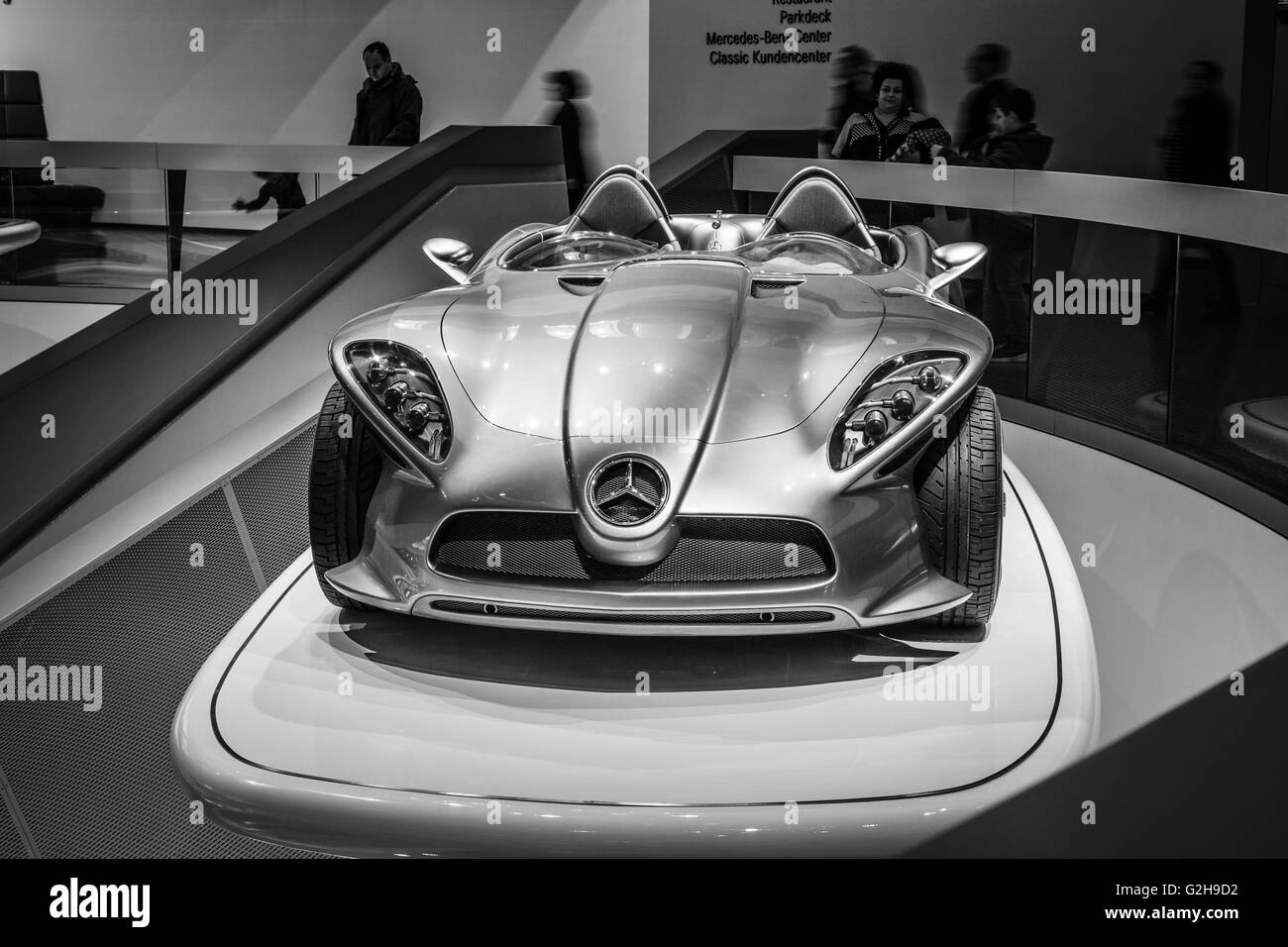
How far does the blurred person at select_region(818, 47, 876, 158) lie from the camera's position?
6.30 metres

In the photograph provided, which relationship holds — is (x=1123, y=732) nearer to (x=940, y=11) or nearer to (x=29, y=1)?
(x=940, y=11)

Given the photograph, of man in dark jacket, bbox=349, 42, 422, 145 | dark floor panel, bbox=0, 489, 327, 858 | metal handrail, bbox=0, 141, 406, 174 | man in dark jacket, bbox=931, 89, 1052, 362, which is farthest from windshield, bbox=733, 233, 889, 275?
man in dark jacket, bbox=349, 42, 422, 145

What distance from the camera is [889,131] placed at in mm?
5496

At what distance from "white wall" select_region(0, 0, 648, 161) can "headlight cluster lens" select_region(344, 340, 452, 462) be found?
22.0 feet

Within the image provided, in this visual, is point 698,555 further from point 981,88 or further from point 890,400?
point 981,88

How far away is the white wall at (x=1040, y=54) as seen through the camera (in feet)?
23.6

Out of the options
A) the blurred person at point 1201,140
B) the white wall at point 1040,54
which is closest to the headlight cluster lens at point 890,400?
the blurred person at point 1201,140

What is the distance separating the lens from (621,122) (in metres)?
8.41

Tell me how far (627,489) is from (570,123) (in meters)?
5.44

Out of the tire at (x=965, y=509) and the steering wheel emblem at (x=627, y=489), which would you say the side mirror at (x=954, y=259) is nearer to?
the tire at (x=965, y=509)

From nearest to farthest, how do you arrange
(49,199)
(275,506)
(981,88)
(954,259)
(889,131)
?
(275,506)
(954,259)
(49,199)
(889,131)
(981,88)

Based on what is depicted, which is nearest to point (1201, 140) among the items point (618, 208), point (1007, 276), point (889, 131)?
point (889, 131)

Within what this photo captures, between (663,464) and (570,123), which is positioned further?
(570,123)

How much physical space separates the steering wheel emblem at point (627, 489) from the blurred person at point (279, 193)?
2301 mm
